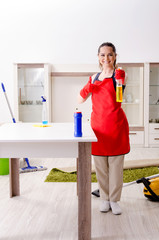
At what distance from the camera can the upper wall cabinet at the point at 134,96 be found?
550 cm

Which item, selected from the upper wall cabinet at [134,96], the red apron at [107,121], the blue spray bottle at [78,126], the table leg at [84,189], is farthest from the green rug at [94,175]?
the upper wall cabinet at [134,96]

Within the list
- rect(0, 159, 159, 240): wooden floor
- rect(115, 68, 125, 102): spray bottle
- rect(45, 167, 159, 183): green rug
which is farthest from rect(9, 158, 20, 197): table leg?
rect(115, 68, 125, 102): spray bottle

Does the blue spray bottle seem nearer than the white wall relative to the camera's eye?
Yes

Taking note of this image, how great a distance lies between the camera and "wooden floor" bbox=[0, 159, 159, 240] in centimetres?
214

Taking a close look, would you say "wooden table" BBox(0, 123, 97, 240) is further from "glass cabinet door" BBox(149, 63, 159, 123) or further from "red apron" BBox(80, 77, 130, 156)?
"glass cabinet door" BBox(149, 63, 159, 123)

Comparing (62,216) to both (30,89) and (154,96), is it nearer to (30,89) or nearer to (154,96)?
(30,89)

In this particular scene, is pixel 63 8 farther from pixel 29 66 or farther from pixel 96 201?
pixel 96 201

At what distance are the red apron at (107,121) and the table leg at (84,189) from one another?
498 mm

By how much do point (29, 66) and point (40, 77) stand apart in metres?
0.29

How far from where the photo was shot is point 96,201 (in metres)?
2.80

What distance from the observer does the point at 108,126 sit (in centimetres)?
241

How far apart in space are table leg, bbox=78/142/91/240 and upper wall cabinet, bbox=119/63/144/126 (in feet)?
12.1

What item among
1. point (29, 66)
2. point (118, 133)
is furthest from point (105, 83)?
point (29, 66)

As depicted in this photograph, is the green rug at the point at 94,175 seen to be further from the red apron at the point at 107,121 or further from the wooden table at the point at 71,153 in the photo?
the wooden table at the point at 71,153
